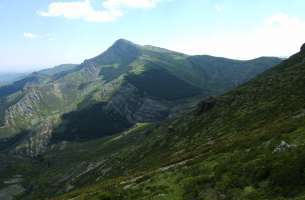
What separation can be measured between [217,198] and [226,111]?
85.1m

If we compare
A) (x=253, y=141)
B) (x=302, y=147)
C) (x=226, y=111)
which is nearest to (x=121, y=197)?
(x=253, y=141)

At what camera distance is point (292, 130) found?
3897 centimetres

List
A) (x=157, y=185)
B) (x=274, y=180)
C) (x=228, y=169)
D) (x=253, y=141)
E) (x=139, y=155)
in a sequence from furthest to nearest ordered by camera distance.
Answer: (x=139, y=155) → (x=253, y=141) → (x=157, y=185) → (x=228, y=169) → (x=274, y=180)

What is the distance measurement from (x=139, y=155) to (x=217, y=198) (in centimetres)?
9738

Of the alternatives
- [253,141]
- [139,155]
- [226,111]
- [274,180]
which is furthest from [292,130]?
[139,155]

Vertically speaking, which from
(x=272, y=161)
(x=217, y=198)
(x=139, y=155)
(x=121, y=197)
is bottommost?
(x=139, y=155)

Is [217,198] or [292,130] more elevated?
[292,130]

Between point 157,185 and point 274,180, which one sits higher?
point 274,180

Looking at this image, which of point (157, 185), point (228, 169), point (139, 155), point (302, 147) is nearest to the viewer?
point (302, 147)

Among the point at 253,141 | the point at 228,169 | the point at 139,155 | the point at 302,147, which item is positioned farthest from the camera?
the point at 139,155

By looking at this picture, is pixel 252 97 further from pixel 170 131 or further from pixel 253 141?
pixel 253 141

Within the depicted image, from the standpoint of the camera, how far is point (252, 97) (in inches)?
4466

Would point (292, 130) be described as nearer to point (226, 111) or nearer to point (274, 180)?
point (274, 180)

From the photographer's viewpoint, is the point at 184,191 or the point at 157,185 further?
the point at 157,185
